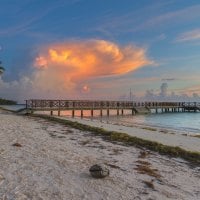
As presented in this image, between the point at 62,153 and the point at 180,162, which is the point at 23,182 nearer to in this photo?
the point at 62,153

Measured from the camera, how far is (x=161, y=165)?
1116cm

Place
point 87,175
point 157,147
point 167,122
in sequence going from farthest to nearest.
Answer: point 167,122 < point 157,147 < point 87,175

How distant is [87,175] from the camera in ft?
29.7

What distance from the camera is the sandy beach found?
7.57 metres

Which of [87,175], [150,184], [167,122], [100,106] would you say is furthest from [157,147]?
[100,106]

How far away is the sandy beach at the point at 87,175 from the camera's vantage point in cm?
757

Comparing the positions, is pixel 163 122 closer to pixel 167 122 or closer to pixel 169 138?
pixel 167 122

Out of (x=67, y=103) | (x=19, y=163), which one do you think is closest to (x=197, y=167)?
(x=19, y=163)

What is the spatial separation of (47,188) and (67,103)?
55.7m

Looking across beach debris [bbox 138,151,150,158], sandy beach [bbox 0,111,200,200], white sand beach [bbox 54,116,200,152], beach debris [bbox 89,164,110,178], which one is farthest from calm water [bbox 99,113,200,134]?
beach debris [bbox 89,164,110,178]

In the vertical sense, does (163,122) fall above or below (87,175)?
below

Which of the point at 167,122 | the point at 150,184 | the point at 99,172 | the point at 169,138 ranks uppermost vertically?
the point at 99,172

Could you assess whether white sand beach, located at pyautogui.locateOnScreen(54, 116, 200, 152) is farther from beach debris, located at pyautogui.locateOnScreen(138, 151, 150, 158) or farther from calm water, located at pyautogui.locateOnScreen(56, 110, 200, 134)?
calm water, located at pyautogui.locateOnScreen(56, 110, 200, 134)

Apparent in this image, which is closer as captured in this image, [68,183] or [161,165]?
[68,183]
